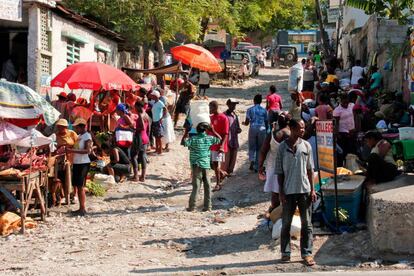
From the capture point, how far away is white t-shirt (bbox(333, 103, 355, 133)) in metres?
13.6

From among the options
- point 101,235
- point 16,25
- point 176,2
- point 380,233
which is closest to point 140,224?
point 101,235

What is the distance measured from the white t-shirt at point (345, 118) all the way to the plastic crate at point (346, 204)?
400 centimetres

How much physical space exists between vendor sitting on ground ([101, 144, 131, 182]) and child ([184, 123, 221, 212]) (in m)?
3.14

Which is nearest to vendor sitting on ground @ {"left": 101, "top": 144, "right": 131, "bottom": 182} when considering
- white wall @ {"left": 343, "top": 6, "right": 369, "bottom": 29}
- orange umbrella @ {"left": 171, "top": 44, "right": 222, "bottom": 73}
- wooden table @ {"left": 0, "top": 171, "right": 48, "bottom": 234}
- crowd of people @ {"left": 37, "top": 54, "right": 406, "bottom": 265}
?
crowd of people @ {"left": 37, "top": 54, "right": 406, "bottom": 265}

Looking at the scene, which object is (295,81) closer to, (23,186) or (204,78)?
(23,186)

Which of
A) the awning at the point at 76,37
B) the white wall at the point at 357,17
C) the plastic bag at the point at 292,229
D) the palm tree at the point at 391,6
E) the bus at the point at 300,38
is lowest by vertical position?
the plastic bag at the point at 292,229

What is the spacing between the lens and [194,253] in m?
9.44

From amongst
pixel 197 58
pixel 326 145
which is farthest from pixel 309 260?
pixel 197 58

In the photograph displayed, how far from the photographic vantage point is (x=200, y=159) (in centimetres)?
1204

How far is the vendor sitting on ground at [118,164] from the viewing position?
14.9 m

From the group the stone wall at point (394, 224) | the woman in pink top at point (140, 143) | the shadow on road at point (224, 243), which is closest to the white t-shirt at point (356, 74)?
the woman in pink top at point (140, 143)

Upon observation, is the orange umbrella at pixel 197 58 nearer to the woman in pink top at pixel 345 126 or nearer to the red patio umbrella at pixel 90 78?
the red patio umbrella at pixel 90 78

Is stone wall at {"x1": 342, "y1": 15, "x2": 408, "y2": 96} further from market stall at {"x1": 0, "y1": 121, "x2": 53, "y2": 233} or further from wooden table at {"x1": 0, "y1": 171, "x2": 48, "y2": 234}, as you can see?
wooden table at {"x1": 0, "y1": 171, "x2": 48, "y2": 234}

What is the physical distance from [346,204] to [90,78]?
6.72m
